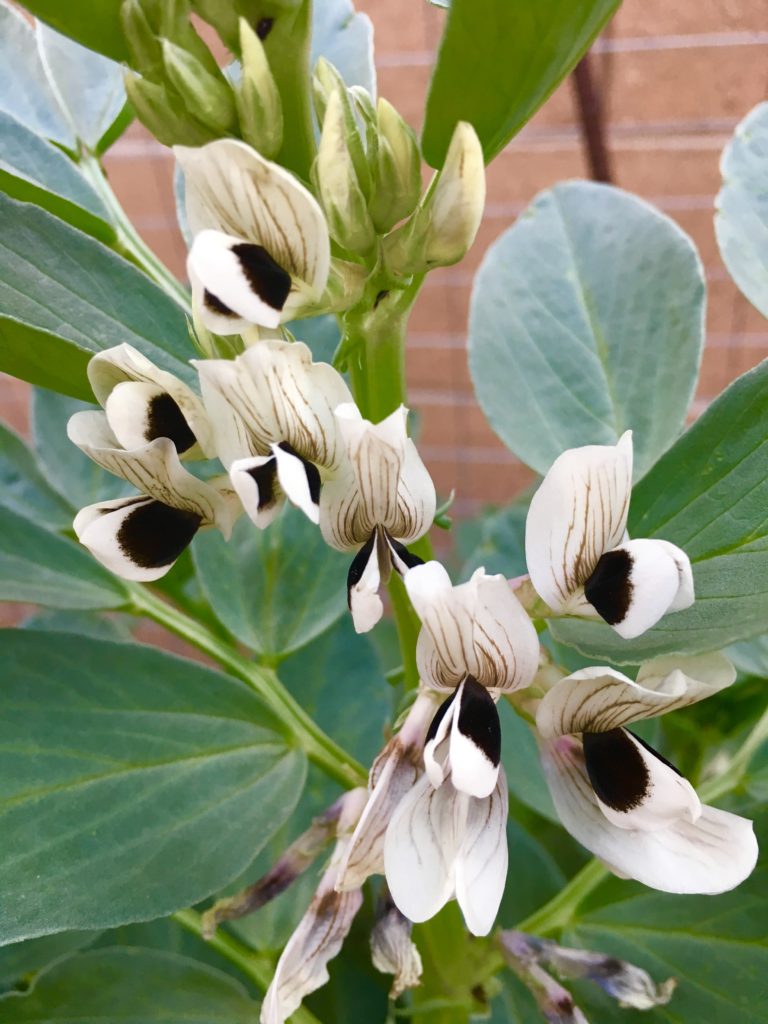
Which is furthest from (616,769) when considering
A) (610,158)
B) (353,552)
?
(610,158)

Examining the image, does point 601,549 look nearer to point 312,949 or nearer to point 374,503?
point 374,503

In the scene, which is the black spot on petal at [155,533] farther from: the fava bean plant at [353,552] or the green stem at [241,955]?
the green stem at [241,955]

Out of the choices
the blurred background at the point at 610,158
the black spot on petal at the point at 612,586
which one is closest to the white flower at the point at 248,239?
the black spot on petal at the point at 612,586

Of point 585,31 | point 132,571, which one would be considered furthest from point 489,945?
point 585,31

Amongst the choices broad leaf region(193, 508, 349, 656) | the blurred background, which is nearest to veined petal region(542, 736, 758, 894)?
broad leaf region(193, 508, 349, 656)

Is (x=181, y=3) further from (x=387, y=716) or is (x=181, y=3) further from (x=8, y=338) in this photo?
(x=387, y=716)
